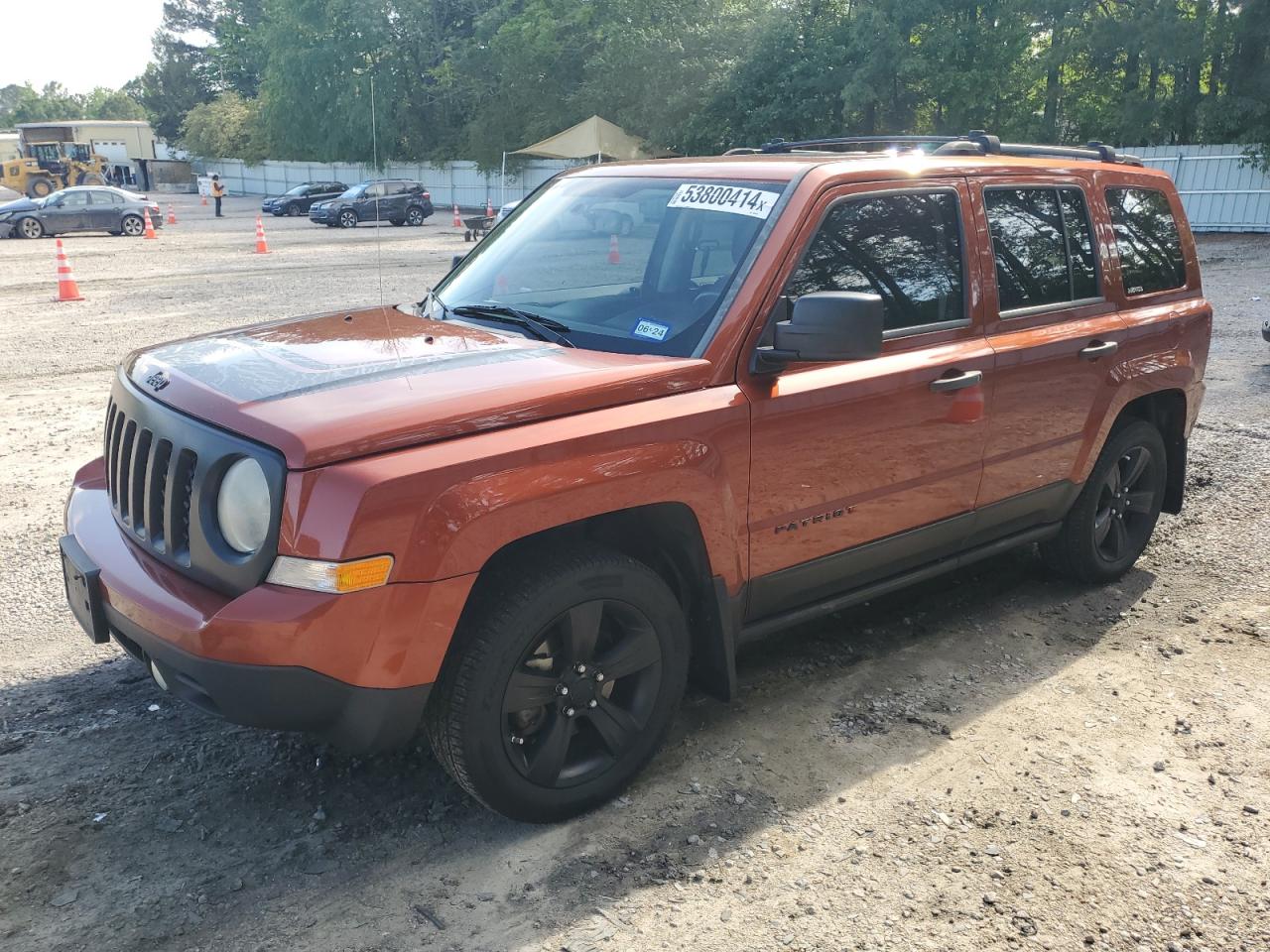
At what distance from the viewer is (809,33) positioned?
36312 mm

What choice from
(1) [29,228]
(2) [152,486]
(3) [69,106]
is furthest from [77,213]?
(3) [69,106]

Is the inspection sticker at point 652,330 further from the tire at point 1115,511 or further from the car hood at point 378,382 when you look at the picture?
the tire at point 1115,511

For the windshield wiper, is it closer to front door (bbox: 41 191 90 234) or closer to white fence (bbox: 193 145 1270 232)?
white fence (bbox: 193 145 1270 232)

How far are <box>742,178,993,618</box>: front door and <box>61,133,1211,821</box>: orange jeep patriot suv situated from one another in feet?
0.04

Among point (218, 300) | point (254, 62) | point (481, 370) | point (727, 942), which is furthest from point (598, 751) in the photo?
point (254, 62)

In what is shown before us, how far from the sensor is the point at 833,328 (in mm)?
3145

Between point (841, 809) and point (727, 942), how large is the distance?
0.73m

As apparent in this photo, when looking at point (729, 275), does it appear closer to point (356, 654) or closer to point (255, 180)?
point (356, 654)

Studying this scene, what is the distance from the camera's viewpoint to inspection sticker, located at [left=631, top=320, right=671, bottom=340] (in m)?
3.40

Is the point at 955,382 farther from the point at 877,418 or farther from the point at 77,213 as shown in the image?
the point at 77,213

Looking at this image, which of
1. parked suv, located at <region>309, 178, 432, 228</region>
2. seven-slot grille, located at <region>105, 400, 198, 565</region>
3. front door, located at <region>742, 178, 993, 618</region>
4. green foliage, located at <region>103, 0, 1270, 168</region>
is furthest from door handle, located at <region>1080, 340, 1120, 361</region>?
parked suv, located at <region>309, 178, 432, 228</region>

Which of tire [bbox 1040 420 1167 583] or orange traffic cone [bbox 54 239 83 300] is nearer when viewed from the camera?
tire [bbox 1040 420 1167 583]

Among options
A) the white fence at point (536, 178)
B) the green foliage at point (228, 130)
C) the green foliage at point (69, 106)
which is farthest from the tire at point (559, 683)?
the green foliage at point (69, 106)

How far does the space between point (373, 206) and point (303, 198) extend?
626 cm
